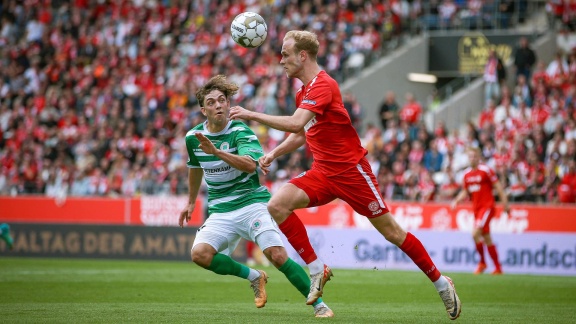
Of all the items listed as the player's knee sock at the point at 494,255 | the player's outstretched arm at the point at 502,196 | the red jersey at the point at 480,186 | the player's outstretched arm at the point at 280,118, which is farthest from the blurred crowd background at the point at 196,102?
the player's outstretched arm at the point at 280,118

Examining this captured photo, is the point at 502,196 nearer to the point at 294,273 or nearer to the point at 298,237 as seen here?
the point at 294,273

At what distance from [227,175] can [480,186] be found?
402 inches

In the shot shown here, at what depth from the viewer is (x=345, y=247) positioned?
21.3 meters

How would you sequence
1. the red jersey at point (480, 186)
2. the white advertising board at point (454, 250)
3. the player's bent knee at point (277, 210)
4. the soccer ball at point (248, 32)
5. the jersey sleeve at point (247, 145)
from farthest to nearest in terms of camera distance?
the white advertising board at point (454, 250) → the red jersey at point (480, 186) → the soccer ball at point (248, 32) → the jersey sleeve at point (247, 145) → the player's bent knee at point (277, 210)

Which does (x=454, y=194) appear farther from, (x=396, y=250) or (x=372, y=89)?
(x=372, y=89)

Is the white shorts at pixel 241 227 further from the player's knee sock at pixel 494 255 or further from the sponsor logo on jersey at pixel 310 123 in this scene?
the player's knee sock at pixel 494 255

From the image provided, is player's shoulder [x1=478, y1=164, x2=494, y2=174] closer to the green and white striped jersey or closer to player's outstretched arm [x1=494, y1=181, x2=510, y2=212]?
player's outstretched arm [x1=494, y1=181, x2=510, y2=212]

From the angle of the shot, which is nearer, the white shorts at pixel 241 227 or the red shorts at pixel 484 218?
the white shorts at pixel 241 227

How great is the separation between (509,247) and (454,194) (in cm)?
239

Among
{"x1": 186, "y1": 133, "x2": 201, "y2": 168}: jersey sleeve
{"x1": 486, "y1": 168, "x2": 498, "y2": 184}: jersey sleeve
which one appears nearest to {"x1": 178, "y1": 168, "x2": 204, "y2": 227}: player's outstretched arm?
{"x1": 186, "y1": 133, "x2": 201, "y2": 168}: jersey sleeve

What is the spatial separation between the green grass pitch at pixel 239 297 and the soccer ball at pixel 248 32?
2.98m

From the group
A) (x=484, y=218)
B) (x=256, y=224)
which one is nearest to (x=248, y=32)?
(x=256, y=224)

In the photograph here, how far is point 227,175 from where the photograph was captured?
33.9 feet

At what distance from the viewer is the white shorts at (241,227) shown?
10.2 metres
